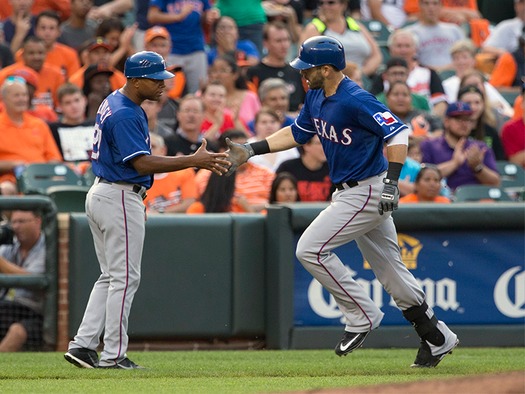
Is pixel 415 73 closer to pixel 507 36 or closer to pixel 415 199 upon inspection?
pixel 507 36

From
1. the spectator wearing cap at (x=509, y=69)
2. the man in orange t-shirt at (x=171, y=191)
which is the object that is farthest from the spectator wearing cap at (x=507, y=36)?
the man in orange t-shirt at (x=171, y=191)

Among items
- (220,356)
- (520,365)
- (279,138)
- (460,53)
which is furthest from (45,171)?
(460,53)

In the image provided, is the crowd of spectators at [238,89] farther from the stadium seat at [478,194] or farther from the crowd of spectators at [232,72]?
the stadium seat at [478,194]

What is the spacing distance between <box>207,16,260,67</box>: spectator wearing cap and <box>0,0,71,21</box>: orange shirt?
6.68 feet

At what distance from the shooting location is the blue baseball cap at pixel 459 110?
12172mm

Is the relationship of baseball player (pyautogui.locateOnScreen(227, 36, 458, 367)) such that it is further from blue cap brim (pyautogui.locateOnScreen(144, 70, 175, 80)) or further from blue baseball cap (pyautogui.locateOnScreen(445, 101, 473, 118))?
blue baseball cap (pyautogui.locateOnScreen(445, 101, 473, 118))

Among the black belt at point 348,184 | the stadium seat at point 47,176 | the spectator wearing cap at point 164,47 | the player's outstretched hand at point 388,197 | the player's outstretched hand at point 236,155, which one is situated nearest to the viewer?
the player's outstretched hand at point 388,197

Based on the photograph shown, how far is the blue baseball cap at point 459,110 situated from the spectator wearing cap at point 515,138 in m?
1.24

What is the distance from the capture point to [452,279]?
1007cm

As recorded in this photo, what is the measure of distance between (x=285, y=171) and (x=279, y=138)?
3.12 meters

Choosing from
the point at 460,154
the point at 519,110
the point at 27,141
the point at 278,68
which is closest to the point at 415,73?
the point at 519,110

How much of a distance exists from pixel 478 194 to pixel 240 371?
445cm

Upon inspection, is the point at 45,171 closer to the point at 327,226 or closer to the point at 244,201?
the point at 244,201

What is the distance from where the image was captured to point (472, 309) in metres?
10.1
